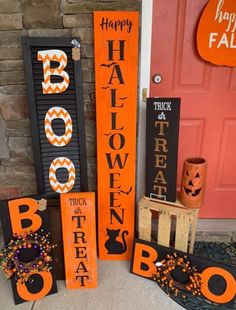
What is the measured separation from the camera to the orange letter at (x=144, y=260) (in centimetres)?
168

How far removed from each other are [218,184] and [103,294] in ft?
3.66

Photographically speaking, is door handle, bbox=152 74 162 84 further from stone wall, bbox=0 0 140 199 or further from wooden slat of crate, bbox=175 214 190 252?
wooden slat of crate, bbox=175 214 190 252

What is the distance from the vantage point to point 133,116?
1.64 meters

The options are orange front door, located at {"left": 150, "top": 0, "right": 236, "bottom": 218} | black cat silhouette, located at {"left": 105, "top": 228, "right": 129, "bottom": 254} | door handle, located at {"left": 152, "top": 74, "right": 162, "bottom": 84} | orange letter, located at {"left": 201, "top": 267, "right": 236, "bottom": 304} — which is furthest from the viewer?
black cat silhouette, located at {"left": 105, "top": 228, "right": 129, "bottom": 254}

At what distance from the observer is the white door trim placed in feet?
5.05

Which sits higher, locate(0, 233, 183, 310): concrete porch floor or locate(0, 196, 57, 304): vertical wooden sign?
locate(0, 196, 57, 304): vertical wooden sign

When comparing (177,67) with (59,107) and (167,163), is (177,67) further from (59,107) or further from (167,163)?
(59,107)

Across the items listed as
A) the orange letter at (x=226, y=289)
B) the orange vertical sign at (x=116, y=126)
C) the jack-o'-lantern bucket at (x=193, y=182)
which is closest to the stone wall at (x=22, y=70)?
the orange vertical sign at (x=116, y=126)

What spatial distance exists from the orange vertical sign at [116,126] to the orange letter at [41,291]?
1.37 feet

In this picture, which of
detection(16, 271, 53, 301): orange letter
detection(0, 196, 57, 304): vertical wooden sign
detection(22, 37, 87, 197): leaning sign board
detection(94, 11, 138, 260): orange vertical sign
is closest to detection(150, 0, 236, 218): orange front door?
detection(94, 11, 138, 260): orange vertical sign

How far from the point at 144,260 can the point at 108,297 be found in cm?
31

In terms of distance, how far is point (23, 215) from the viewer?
153cm

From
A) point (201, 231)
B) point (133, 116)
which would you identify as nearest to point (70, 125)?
point (133, 116)

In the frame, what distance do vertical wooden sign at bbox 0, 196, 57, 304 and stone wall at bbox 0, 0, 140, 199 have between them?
0.37m
